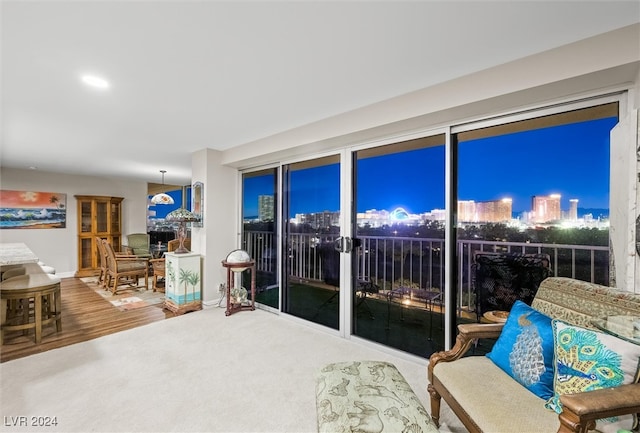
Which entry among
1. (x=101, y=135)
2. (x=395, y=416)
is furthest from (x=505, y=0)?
(x=101, y=135)

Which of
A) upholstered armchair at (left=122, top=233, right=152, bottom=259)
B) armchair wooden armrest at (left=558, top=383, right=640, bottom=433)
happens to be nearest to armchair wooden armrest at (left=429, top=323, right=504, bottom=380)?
armchair wooden armrest at (left=558, top=383, right=640, bottom=433)

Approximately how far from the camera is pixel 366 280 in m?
3.16

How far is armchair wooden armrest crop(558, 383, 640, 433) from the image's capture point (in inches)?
38.2

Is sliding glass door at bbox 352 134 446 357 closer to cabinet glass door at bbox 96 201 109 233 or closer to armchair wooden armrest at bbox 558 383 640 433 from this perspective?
armchair wooden armrest at bbox 558 383 640 433

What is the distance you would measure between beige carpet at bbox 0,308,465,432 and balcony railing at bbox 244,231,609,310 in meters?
0.78

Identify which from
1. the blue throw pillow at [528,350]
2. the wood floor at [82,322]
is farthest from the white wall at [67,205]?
the blue throw pillow at [528,350]

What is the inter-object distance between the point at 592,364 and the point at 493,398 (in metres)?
0.42

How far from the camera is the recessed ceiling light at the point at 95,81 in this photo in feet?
6.85

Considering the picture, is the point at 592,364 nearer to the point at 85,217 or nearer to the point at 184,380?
the point at 184,380

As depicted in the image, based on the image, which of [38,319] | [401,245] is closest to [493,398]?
[401,245]

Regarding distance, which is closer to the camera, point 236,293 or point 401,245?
→ point 401,245

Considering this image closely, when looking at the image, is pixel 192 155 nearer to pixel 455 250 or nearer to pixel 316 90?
pixel 316 90

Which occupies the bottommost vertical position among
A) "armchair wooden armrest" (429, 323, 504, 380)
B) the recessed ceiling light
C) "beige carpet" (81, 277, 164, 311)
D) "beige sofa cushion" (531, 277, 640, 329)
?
"beige carpet" (81, 277, 164, 311)

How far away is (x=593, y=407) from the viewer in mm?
972
